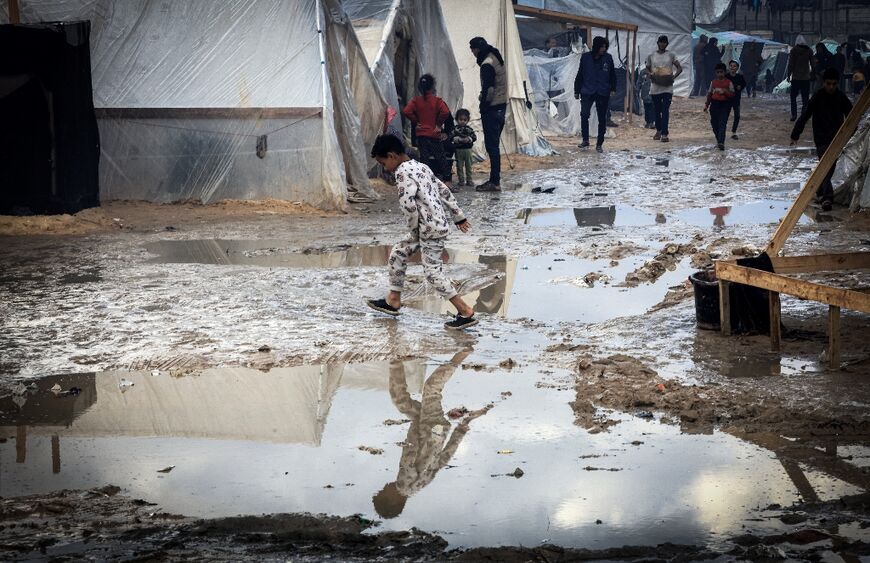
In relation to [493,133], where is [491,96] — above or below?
above

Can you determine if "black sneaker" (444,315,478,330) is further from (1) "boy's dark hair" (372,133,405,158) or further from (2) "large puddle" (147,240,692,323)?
(1) "boy's dark hair" (372,133,405,158)

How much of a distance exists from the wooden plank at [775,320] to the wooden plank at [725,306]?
14.7 inches

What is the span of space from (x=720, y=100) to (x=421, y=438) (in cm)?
1618

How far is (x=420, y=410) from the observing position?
5859mm

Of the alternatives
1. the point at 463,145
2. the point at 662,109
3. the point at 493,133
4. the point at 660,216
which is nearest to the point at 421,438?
the point at 660,216

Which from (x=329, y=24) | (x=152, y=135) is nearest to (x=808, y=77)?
(x=329, y=24)

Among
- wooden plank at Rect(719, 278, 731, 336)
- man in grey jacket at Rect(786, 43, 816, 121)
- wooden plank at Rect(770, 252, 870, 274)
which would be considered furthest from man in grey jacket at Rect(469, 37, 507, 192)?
man in grey jacket at Rect(786, 43, 816, 121)

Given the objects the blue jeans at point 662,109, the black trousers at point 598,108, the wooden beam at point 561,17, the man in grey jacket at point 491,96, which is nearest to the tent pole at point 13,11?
the man in grey jacket at point 491,96

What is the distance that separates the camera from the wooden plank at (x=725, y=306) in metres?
7.02

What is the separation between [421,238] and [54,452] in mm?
3240

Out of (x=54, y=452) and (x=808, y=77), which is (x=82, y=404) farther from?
(x=808, y=77)

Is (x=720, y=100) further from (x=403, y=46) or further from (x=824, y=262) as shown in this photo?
(x=824, y=262)

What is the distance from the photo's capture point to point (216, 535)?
4.22m

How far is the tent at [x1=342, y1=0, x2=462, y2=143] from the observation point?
16797mm
